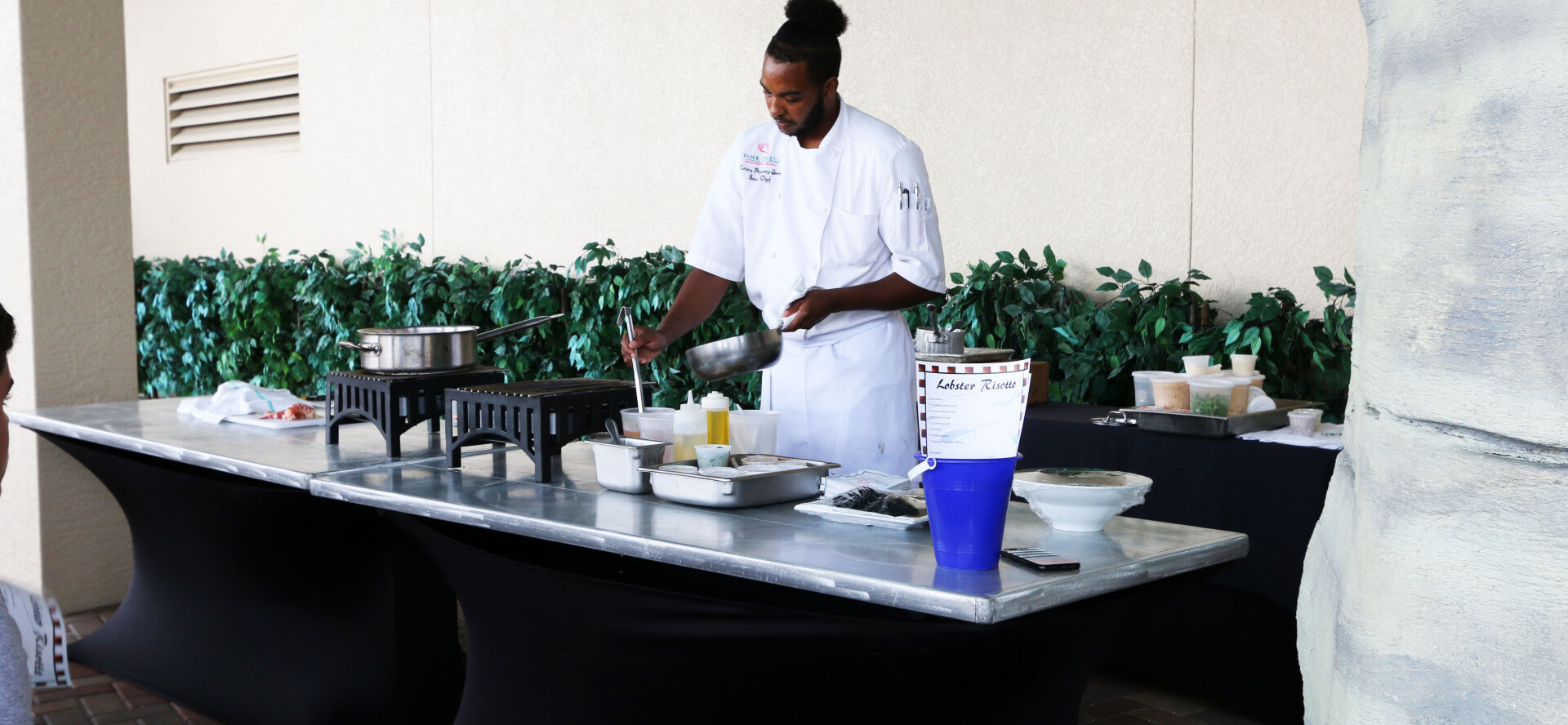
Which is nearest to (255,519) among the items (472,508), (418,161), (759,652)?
(472,508)

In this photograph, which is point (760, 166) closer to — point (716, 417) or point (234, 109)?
point (716, 417)

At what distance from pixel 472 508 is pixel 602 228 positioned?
168 inches

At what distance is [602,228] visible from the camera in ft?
21.0

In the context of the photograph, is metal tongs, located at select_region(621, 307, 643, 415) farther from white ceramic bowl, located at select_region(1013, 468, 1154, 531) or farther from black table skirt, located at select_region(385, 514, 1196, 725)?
white ceramic bowl, located at select_region(1013, 468, 1154, 531)

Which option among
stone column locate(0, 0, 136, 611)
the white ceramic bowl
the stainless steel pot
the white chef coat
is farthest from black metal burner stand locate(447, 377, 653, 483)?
stone column locate(0, 0, 136, 611)

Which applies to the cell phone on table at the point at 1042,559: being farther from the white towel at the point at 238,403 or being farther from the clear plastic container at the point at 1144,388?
the white towel at the point at 238,403

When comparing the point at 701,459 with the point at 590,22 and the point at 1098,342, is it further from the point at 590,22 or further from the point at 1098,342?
the point at 590,22

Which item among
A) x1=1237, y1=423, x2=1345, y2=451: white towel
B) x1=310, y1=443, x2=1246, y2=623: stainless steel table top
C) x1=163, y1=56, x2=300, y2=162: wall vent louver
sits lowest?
x1=310, y1=443, x2=1246, y2=623: stainless steel table top

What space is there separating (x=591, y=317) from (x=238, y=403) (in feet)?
7.56

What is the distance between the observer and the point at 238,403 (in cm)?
354

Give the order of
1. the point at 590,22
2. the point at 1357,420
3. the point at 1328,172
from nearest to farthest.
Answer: the point at 1357,420, the point at 1328,172, the point at 590,22

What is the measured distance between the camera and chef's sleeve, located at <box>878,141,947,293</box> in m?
2.98

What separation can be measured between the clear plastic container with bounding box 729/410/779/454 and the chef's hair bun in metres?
0.92

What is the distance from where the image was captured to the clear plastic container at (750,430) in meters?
2.50
